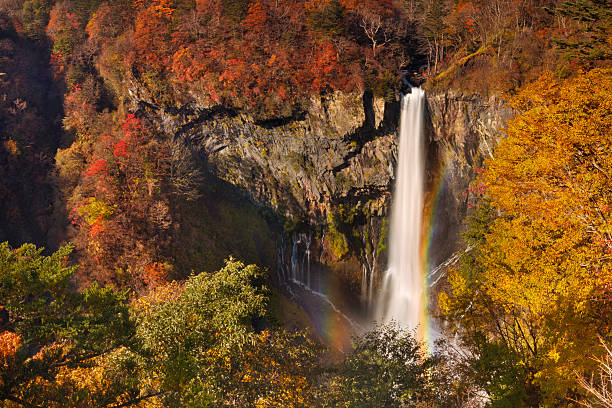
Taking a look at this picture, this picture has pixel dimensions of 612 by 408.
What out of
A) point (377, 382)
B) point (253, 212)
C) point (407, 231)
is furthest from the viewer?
point (253, 212)

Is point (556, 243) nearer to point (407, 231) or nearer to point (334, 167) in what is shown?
point (407, 231)

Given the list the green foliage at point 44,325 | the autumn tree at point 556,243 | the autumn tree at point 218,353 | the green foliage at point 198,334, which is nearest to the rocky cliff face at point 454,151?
the autumn tree at point 556,243

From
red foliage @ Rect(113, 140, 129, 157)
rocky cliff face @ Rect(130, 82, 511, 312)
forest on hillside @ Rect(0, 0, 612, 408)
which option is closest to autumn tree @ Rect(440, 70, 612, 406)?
forest on hillside @ Rect(0, 0, 612, 408)

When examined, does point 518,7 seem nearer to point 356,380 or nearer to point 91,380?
point 356,380

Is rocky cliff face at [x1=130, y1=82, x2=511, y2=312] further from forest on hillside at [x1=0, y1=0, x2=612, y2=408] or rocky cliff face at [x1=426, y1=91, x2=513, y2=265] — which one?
forest on hillside at [x1=0, y1=0, x2=612, y2=408]

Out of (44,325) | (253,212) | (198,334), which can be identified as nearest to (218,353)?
(198,334)

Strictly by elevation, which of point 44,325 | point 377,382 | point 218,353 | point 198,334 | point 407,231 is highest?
point 44,325

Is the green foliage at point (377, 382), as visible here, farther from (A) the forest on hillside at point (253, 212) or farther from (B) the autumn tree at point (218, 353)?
(B) the autumn tree at point (218, 353)
